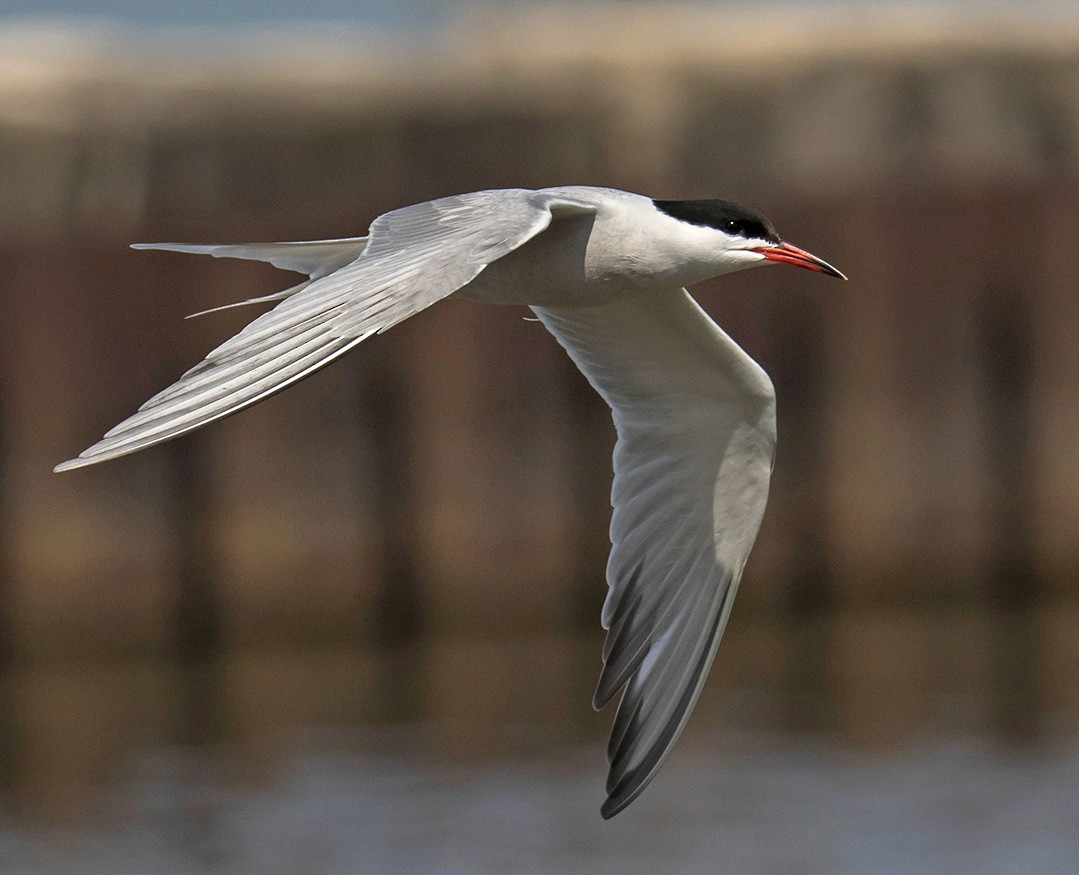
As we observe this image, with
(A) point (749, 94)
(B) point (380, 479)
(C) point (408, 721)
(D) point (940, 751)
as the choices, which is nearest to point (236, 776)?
(C) point (408, 721)

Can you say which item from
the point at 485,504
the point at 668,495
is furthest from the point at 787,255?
the point at 485,504

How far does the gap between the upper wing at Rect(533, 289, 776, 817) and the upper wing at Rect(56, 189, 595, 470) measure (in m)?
1.20

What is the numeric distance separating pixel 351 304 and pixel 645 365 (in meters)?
2.37

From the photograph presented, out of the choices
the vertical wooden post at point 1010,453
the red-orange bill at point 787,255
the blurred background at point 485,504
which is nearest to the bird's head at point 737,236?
the red-orange bill at point 787,255

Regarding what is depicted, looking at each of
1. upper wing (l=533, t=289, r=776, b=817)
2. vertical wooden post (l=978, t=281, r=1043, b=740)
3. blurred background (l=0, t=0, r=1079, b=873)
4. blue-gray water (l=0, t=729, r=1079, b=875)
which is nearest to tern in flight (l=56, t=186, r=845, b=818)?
upper wing (l=533, t=289, r=776, b=817)

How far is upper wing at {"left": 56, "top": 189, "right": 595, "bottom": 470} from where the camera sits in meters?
5.12

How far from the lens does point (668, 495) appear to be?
26.0 ft

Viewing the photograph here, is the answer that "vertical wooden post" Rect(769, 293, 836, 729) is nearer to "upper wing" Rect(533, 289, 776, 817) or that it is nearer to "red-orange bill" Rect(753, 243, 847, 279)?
"upper wing" Rect(533, 289, 776, 817)

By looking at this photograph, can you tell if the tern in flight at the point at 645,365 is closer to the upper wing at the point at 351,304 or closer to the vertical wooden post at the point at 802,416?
the upper wing at the point at 351,304

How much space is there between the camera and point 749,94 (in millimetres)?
17312

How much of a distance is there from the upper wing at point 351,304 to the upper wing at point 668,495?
1.20 meters

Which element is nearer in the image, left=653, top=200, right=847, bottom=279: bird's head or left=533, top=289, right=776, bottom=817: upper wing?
left=653, top=200, right=847, bottom=279: bird's head

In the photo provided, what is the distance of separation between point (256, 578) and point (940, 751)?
475 centimetres

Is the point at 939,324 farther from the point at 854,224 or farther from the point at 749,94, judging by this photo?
the point at 749,94
